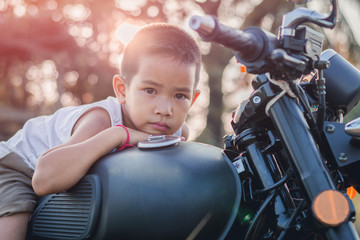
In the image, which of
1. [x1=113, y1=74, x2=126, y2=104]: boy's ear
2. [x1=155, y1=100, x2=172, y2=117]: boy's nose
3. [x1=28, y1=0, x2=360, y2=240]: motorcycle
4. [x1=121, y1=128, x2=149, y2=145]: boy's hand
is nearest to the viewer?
[x1=28, y1=0, x2=360, y2=240]: motorcycle

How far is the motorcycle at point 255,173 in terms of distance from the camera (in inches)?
39.9

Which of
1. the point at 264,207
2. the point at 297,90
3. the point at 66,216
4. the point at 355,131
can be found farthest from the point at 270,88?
the point at 66,216

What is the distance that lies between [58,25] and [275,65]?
1394cm

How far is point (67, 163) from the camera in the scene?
4.45ft

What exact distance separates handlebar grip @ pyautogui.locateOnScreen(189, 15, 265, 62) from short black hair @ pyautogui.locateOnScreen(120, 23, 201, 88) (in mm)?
781

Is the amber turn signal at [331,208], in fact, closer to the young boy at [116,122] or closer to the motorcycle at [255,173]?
the motorcycle at [255,173]

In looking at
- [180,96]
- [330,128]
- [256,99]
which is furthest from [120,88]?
[330,128]

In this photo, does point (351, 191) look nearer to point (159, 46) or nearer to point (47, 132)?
point (159, 46)

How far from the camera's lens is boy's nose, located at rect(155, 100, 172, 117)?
168 cm

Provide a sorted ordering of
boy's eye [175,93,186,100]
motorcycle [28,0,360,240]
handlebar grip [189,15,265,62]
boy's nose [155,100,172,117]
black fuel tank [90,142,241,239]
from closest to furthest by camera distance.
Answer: handlebar grip [189,15,265,62] → motorcycle [28,0,360,240] → black fuel tank [90,142,241,239] → boy's nose [155,100,172,117] → boy's eye [175,93,186,100]

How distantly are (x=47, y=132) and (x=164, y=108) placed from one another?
98cm

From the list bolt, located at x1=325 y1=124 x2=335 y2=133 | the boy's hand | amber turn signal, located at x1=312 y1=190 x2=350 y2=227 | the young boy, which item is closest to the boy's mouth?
the young boy

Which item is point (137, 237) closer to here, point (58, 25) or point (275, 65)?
point (275, 65)

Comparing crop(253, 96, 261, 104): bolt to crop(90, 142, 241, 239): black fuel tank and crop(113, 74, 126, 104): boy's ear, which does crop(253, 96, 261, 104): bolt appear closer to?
crop(90, 142, 241, 239): black fuel tank
